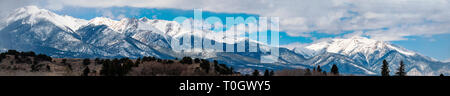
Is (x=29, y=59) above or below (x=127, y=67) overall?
above

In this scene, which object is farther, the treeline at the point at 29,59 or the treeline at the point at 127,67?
the treeline at the point at 29,59

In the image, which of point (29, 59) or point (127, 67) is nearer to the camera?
point (127, 67)

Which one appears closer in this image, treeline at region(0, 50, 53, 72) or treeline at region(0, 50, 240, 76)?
treeline at region(0, 50, 240, 76)

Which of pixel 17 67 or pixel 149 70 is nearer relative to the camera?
pixel 149 70
